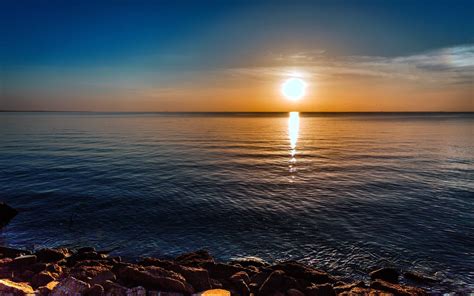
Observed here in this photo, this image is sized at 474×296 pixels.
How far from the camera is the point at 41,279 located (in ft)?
33.8

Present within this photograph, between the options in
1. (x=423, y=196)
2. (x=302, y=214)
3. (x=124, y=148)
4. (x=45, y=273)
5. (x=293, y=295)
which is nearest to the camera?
(x=293, y=295)

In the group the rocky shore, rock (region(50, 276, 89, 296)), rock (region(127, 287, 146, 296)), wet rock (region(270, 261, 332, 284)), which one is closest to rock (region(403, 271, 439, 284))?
the rocky shore

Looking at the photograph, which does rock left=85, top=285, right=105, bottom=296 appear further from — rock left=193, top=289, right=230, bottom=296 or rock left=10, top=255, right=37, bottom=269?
rock left=10, top=255, right=37, bottom=269

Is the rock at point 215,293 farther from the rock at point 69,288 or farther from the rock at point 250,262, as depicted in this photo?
the rock at point 250,262

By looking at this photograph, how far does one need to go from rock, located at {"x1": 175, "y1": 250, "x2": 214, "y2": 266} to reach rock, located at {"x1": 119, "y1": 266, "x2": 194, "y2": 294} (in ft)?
9.10

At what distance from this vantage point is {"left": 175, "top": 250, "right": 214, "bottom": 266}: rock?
1261 cm

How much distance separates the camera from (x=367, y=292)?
10539mm

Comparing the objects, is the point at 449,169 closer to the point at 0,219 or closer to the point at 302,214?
the point at 302,214

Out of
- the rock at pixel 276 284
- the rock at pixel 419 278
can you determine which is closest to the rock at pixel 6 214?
the rock at pixel 276 284

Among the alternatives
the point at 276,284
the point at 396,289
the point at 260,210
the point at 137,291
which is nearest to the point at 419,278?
the point at 396,289

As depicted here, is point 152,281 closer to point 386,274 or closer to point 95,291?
point 95,291

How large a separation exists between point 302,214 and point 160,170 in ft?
57.2

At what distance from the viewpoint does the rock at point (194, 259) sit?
41.4ft

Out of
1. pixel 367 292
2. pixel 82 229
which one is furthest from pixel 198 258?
pixel 82 229
